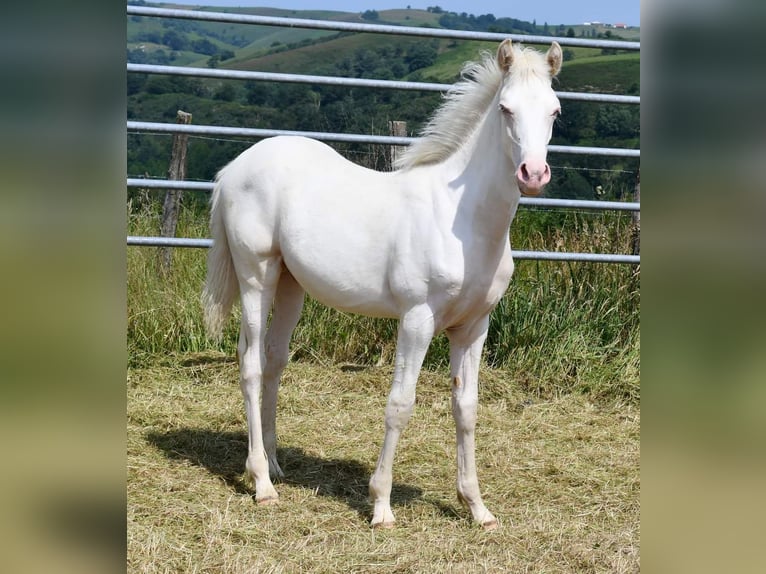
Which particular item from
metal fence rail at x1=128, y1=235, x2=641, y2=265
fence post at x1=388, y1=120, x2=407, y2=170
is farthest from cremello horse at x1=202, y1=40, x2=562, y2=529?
fence post at x1=388, y1=120, x2=407, y2=170

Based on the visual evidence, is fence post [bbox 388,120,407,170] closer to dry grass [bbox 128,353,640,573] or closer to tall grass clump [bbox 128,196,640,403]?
tall grass clump [bbox 128,196,640,403]

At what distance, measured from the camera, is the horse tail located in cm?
382

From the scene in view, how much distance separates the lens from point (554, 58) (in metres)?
3.05

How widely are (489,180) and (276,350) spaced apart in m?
1.35

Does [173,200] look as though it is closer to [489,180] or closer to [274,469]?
[274,469]

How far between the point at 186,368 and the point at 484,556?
282cm

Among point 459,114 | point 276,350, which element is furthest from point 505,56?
point 276,350

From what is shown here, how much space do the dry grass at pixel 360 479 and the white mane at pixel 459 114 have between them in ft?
4.96

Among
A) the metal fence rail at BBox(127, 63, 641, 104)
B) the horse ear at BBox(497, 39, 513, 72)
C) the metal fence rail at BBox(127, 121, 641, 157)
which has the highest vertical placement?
the metal fence rail at BBox(127, 63, 641, 104)

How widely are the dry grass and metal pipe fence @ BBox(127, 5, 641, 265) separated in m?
0.91

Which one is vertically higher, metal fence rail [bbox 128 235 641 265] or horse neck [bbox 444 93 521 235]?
horse neck [bbox 444 93 521 235]

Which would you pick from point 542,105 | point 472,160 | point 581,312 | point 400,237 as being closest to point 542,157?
point 542,105

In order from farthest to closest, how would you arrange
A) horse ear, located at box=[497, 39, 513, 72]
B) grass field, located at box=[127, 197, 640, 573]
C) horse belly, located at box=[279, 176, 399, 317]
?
horse belly, located at box=[279, 176, 399, 317], grass field, located at box=[127, 197, 640, 573], horse ear, located at box=[497, 39, 513, 72]
